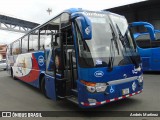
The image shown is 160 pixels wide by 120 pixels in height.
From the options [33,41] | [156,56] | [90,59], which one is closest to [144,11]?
[156,56]

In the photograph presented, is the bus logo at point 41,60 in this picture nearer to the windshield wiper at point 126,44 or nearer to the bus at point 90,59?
the bus at point 90,59

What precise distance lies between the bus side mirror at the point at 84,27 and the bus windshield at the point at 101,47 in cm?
29

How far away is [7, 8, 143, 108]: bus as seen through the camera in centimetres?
586

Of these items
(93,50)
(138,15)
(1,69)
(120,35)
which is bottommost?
(1,69)

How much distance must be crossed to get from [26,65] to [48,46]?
150 inches

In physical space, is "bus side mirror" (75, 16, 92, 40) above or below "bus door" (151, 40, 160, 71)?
above

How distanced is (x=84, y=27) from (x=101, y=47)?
792 mm

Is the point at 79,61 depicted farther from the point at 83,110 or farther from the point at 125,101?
the point at 125,101

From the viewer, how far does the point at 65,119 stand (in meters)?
6.08

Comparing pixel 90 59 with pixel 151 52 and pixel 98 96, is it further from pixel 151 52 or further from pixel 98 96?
pixel 151 52

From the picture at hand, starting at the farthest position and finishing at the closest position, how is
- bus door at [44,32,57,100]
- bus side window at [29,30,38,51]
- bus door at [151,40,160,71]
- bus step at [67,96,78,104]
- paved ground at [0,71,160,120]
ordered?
bus door at [151,40,160,71] < bus side window at [29,30,38,51] < bus door at [44,32,57,100] < paved ground at [0,71,160,120] < bus step at [67,96,78,104]

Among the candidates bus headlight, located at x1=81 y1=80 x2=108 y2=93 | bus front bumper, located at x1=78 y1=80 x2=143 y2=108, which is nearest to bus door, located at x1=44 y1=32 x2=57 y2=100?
bus front bumper, located at x1=78 y1=80 x2=143 y2=108

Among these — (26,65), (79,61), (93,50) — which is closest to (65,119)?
(79,61)

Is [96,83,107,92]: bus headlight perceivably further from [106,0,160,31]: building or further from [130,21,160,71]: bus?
[106,0,160,31]: building
